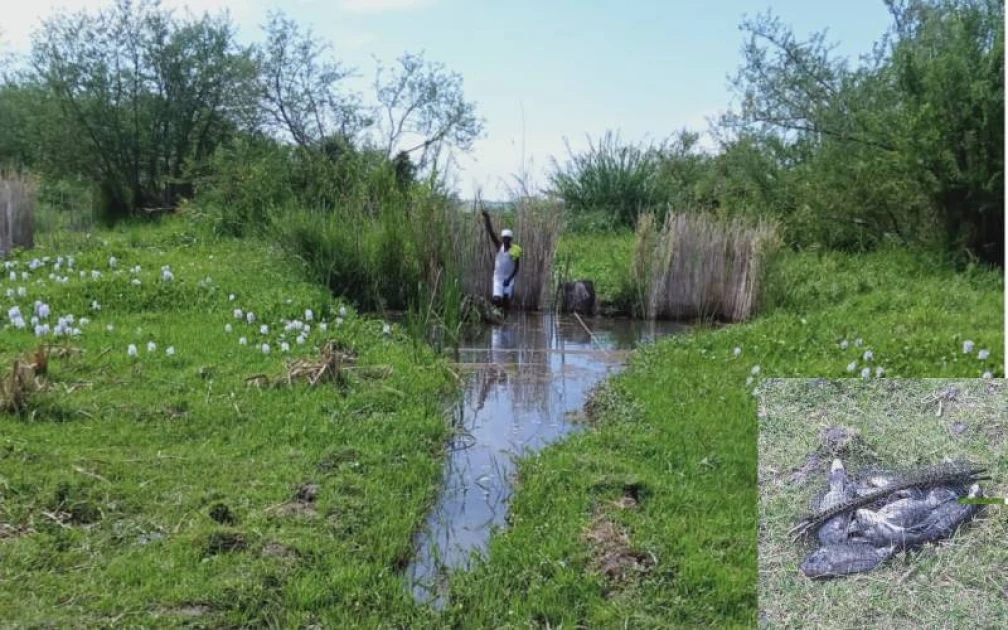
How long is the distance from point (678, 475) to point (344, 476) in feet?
4.43

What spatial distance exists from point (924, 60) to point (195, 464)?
8.77 meters

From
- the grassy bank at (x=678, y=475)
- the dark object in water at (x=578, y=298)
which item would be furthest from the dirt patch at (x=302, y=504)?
the dark object in water at (x=578, y=298)

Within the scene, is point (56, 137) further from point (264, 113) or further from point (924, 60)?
point (924, 60)

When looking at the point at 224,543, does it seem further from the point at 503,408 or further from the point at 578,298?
the point at 578,298

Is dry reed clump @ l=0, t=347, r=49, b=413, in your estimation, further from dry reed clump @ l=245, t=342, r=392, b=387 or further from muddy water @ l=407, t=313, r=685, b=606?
muddy water @ l=407, t=313, r=685, b=606

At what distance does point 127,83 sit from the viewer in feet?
48.4

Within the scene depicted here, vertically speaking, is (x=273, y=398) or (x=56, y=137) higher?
(x=56, y=137)

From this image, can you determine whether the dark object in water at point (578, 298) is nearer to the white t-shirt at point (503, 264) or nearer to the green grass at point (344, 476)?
the white t-shirt at point (503, 264)

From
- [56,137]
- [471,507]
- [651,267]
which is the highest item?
[56,137]

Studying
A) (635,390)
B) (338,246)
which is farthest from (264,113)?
(635,390)

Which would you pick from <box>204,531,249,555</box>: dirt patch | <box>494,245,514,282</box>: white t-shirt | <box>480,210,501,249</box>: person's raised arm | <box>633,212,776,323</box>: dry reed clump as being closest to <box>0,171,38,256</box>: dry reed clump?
<box>480,210,501,249</box>: person's raised arm

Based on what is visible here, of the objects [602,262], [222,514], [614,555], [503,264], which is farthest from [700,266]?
[222,514]

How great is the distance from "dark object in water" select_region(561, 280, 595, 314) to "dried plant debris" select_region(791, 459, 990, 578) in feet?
24.0

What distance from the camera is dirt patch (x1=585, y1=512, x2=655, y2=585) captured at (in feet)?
9.53
